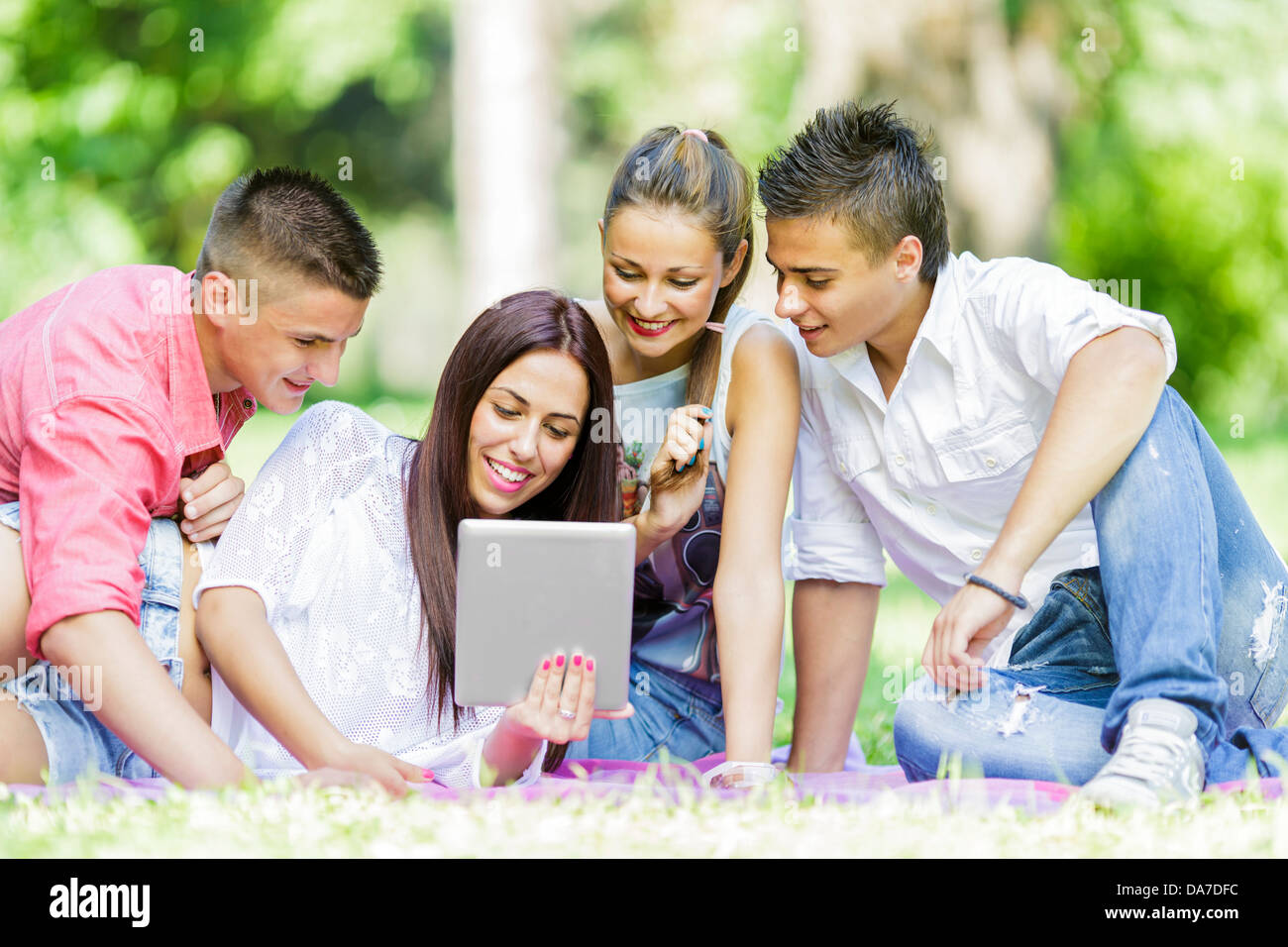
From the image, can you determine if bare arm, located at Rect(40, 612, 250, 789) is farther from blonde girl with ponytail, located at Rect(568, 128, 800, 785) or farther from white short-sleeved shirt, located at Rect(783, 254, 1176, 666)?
white short-sleeved shirt, located at Rect(783, 254, 1176, 666)

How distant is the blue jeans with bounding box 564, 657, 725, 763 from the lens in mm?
3174

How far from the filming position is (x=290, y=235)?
9.01 feet

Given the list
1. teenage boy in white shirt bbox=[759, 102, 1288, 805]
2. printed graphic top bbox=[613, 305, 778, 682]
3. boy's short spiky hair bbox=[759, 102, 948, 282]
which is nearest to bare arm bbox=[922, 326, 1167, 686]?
teenage boy in white shirt bbox=[759, 102, 1288, 805]

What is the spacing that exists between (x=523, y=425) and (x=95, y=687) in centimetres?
98

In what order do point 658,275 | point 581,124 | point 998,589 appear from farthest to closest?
point 581,124
point 658,275
point 998,589

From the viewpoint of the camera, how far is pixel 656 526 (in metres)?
2.95

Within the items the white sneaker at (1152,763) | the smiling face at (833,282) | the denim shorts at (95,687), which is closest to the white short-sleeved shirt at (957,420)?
the smiling face at (833,282)

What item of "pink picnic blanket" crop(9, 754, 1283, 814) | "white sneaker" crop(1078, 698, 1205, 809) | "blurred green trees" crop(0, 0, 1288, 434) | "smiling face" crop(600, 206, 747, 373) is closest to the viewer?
"white sneaker" crop(1078, 698, 1205, 809)

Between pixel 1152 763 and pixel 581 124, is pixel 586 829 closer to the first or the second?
pixel 1152 763

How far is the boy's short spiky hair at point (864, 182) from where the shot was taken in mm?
2783

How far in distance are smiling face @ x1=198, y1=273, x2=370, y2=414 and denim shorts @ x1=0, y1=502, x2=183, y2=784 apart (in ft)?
1.15

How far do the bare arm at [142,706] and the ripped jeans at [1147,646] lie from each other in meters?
1.37

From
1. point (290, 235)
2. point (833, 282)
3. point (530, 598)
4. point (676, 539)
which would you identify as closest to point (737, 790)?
point (530, 598)
